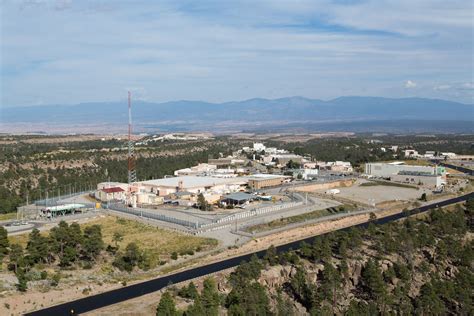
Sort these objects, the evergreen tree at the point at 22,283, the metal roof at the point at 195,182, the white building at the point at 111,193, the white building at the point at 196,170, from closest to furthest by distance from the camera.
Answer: the evergreen tree at the point at 22,283
the white building at the point at 111,193
the metal roof at the point at 195,182
the white building at the point at 196,170

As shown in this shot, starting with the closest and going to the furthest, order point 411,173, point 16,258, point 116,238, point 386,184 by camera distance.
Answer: point 16,258
point 116,238
point 386,184
point 411,173

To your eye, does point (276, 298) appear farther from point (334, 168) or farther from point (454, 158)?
point (454, 158)

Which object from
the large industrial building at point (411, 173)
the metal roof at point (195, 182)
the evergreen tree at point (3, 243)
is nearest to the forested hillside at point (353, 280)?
the evergreen tree at point (3, 243)

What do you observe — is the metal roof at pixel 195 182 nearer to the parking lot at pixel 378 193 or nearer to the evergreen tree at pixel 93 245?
the parking lot at pixel 378 193

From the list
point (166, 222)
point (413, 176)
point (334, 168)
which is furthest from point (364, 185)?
point (166, 222)

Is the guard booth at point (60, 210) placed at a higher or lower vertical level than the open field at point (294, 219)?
higher

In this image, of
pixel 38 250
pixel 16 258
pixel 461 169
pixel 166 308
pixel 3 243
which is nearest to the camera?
pixel 166 308

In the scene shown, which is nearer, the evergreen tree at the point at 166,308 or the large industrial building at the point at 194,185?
the evergreen tree at the point at 166,308

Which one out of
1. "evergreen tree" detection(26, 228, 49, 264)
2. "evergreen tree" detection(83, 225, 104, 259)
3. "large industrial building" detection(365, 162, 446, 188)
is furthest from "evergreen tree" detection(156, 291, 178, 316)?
"large industrial building" detection(365, 162, 446, 188)

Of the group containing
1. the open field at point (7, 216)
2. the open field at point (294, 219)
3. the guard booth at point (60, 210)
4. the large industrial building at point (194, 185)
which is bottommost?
the open field at point (294, 219)

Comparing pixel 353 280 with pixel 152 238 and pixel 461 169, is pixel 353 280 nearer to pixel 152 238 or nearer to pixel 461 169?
pixel 152 238

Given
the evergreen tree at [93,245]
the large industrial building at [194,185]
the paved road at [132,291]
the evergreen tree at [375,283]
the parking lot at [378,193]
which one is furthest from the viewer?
the parking lot at [378,193]

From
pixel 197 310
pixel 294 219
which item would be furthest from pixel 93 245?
pixel 294 219

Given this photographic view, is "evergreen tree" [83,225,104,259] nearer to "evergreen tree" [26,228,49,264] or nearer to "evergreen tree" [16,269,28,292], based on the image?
"evergreen tree" [26,228,49,264]
